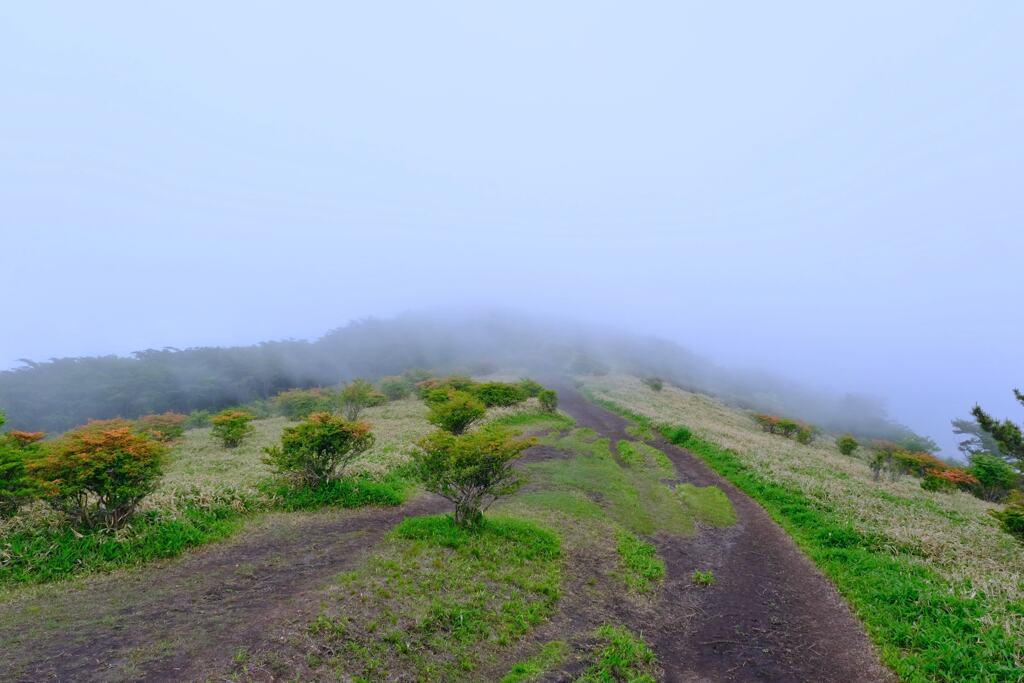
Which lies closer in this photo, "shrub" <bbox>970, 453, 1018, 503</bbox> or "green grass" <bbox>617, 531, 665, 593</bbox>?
"green grass" <bbox>617, 531, 665, 593</bbox>

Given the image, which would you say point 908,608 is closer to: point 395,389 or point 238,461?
point 238,461

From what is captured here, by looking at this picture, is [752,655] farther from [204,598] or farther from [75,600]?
Answer: [75,600]

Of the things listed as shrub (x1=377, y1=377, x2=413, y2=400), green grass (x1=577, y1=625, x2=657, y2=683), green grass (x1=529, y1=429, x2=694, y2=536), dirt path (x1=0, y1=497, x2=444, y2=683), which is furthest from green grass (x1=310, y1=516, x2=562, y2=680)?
shrub (x1=377, y1=377, x2=413, y2=400)

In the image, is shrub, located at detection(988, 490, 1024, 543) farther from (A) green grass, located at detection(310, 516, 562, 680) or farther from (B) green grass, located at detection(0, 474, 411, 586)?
(B) green grass, located at detection(0, 474, 411, 586)

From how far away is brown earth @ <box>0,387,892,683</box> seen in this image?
7.03m

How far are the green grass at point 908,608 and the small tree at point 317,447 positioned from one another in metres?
15.8

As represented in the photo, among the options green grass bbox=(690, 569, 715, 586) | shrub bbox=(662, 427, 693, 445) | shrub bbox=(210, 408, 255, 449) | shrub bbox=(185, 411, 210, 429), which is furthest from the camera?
shrub bbox=(185, 411, 210, 429)

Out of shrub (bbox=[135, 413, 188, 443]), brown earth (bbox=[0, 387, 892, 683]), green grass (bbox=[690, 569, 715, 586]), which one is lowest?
shrub (bbox=[135, 413, 188, 443])

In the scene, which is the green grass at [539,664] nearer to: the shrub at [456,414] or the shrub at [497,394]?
the shrub at [456,414]

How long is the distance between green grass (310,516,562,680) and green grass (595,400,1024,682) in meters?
7.32

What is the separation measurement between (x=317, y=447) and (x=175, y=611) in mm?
7621

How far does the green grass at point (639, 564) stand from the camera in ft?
38.1

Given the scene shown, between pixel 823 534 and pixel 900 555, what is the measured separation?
2.35m

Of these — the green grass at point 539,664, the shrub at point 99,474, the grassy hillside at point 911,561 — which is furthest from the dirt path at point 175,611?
the grassy hillside at point 911,561
